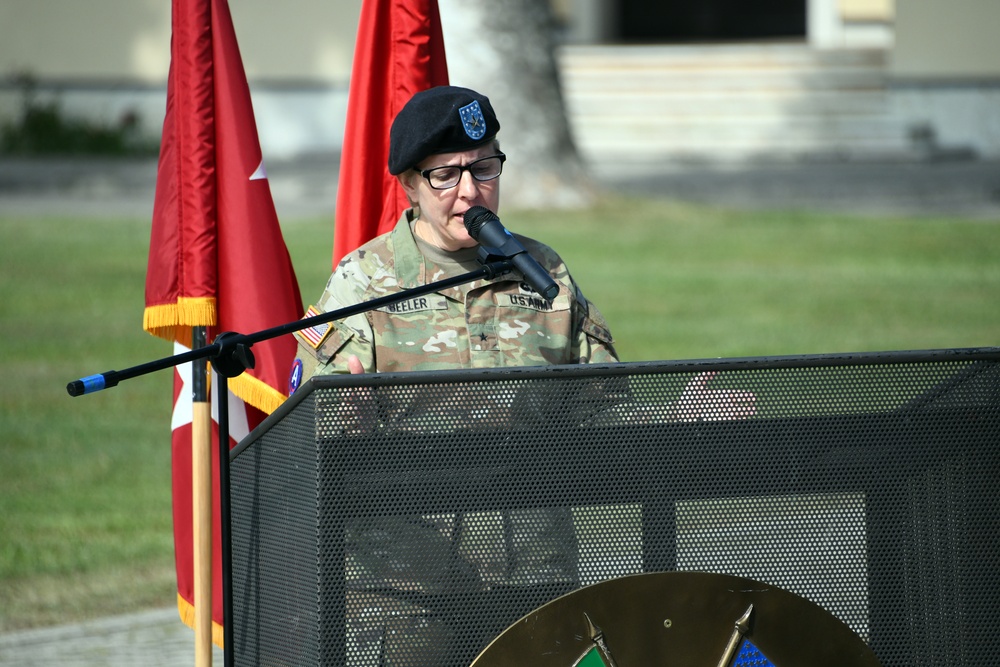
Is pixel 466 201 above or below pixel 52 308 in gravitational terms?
above

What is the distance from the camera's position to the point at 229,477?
8.20 feet

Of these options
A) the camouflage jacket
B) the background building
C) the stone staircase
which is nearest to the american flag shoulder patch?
the camouflage jacket

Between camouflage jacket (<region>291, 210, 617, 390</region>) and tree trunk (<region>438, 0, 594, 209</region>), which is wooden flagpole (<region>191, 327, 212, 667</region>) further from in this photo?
tree trunk (<region>438, 0, 594, 209</region>)

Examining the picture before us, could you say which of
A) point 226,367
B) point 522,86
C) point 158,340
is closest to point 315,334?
point 226,367

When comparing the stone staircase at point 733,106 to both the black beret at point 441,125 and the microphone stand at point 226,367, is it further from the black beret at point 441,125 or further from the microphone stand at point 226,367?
the microphone stand at point 226,367

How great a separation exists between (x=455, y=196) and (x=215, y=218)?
34.9 inches

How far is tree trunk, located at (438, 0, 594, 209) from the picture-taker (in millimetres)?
15125

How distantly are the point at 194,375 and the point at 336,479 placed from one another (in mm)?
1403

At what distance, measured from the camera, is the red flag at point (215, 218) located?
147 inches

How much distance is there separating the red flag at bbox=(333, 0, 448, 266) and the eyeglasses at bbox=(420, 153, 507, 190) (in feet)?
2.88

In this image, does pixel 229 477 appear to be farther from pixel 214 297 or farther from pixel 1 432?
pixel 1 432

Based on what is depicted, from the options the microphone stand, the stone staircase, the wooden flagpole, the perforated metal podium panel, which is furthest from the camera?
the stone staircase

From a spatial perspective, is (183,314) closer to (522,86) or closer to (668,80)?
(522,86)

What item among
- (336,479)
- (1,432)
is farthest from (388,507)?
(1,432)
